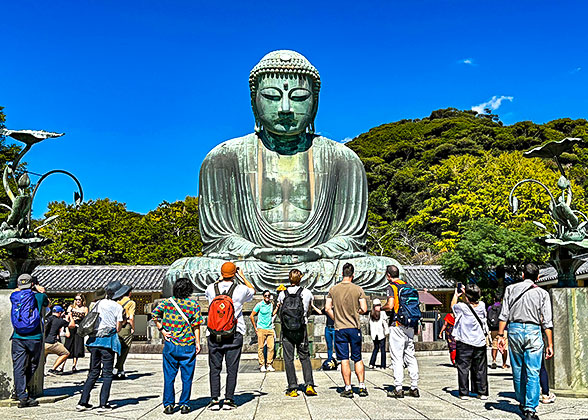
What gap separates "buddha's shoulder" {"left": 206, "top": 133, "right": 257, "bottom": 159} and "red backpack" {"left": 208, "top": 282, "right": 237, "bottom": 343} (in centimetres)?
810

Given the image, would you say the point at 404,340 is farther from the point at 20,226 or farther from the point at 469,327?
the point at 20,226

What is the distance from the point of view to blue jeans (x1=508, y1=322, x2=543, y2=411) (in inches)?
217

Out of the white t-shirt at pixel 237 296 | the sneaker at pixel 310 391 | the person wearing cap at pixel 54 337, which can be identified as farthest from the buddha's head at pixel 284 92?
the sneaker at pixel 310 391

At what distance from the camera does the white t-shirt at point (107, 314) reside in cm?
642

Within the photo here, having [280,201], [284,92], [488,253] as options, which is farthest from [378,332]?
[488,253]

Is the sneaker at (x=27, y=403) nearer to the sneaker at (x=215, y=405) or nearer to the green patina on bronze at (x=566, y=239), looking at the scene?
the sneaker at (x=215, y=405)

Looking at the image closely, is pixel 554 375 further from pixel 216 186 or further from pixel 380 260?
pixel 216 186

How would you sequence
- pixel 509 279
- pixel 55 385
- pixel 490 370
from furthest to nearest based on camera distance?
pixel 509 279, pixel 490 370, pixel 55 385

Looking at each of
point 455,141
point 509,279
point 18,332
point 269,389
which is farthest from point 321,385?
point 455,141

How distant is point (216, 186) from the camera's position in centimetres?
1373

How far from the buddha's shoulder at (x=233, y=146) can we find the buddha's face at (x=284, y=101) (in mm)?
700

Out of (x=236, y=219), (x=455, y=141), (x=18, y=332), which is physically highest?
(x=455, y=141)

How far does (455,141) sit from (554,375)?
43174 mm

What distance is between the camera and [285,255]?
12492 millimetres
